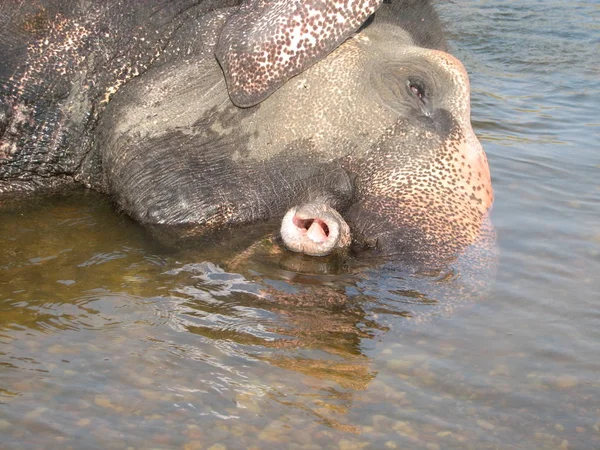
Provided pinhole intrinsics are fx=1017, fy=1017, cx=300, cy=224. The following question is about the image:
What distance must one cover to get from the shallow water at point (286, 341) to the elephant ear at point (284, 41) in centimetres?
76

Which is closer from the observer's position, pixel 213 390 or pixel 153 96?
pixel 213 390

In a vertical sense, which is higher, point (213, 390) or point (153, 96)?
point (153, 96)

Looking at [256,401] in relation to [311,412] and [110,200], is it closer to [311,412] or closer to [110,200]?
[311,412]

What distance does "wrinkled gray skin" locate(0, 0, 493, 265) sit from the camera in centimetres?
504

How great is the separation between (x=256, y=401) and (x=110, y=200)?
2.42m

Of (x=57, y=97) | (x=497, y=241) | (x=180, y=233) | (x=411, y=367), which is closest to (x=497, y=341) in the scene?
(x=411, y=367)

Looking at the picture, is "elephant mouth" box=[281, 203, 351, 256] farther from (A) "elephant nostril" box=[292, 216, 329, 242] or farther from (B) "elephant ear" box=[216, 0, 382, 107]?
(B) "elephant ear" box=[216, 0, 382, 107]

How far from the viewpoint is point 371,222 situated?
4977 mm

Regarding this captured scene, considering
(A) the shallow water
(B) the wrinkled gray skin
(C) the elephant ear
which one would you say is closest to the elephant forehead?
(B) the wrinkled gray skin

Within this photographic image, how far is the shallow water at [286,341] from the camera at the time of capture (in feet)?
11.4

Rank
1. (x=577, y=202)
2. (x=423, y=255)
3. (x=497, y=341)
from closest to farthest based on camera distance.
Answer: (x=497, y=341), (x=423, y=255), (x=577, y=202)

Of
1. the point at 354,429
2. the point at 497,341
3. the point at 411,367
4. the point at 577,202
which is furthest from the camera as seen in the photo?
the point at 577,202

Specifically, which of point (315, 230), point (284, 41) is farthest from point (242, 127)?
point (315, 230)

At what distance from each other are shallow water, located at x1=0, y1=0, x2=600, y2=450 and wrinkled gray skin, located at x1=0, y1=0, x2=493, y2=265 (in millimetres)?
192
